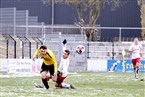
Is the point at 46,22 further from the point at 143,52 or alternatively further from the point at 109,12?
the point at 143,52

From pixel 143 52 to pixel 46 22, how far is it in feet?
66.4

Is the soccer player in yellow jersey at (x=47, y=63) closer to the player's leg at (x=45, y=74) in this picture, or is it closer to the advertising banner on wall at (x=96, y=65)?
the player's leg at (x=45, y=74)

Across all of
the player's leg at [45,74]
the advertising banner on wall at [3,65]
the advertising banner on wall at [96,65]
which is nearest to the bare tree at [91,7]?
the advertising banner on wall at [96,65]

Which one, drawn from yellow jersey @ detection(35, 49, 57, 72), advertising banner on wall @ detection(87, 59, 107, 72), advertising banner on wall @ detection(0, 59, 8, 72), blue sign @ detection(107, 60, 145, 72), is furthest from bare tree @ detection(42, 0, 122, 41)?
yellow jersey @ detection(35, 49, 57, 72)

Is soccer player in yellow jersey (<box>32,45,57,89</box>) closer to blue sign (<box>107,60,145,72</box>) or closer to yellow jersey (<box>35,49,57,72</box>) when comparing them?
yellow jersey (<box>35,49,57,72</box>)

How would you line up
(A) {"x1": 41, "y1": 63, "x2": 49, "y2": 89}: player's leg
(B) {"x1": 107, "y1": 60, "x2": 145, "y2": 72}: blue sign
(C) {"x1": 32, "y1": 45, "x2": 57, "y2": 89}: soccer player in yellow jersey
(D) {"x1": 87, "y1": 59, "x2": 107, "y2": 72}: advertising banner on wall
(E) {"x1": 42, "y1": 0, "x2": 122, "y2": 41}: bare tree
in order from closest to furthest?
(C) {"x1": 32, "y1": 45, "x2": 57, "y2": 89}: soccer player in yellow jersey → (A) {"x1": 41, "y1": 63, "x2": 49, "y2": 89}: player's leg → (B) {"x1": 107, "y1": 60, "x2": 145, "y2": 72}: blue sign → (D) {"x1": 87, "y1": 59, "x2": 107, "y2": 72}: advertising banner on wall → (E) {"x1": 42, "y1": 0, "x2": 122, "y2": 41}: bare tree

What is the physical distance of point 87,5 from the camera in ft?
196

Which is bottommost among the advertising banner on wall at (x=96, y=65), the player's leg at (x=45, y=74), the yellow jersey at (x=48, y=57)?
the advertising banner on wall at (x=96, y=65)

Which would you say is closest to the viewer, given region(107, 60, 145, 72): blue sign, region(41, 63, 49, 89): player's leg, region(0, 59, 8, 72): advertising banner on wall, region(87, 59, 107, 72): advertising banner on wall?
region(41, 63, 49, 89): player's leg

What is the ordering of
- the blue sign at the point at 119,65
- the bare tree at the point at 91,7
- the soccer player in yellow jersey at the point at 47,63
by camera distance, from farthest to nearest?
1. the bare tree at the point at 91,7
2. the blue sign at the point at 119,65
3. the soccer player in yellow jersey at the point at 47,63

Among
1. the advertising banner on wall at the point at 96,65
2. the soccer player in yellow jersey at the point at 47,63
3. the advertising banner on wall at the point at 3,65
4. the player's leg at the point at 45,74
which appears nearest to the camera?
the soccer player in yellow jersey at the point at 47,63

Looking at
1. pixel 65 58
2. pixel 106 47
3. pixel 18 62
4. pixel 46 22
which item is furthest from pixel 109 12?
pixel 65 58

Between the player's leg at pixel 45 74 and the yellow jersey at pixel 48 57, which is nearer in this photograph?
the yellow jersey at pixel 48 57

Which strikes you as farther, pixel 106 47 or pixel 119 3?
pixel 119 3
